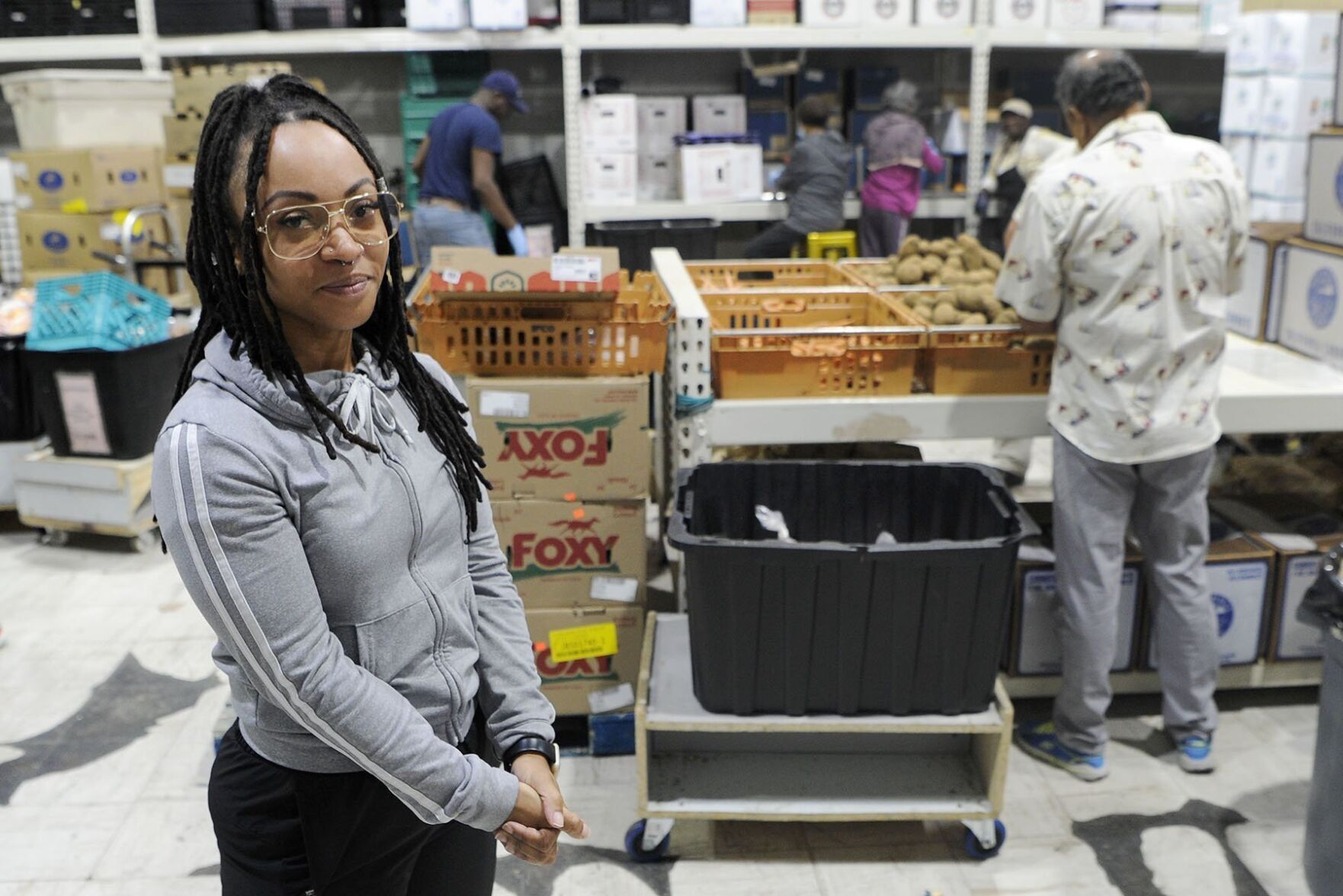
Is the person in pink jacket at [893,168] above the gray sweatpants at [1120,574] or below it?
above

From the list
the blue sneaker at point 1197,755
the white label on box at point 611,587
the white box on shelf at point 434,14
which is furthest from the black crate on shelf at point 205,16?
the blue sneaker at point 1197,755

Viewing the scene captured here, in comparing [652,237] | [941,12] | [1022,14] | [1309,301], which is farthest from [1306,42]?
[1309,301]

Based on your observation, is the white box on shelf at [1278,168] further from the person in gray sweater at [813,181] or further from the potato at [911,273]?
the potato at [911,273]

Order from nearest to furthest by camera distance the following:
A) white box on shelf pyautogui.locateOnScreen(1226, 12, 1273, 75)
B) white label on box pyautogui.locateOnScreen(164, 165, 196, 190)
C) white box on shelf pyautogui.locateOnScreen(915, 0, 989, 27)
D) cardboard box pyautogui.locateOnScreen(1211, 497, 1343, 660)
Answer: cardboard box pyautogui.locateOnScreen(1211, 497, 1343, 660)
white label on box pyautogui.locateOnScreen(164, 165, 196, 190)
white box on shelf pyautogui.locateOnScreen(915, 0, 989, 27)
white box on shelf pyautogui.locateOnScreen(1226, 12, 1273, 75)

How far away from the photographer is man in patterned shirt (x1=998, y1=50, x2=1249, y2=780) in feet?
7.65

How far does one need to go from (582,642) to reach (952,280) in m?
1.33

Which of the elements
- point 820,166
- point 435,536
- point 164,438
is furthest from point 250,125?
point 820,166

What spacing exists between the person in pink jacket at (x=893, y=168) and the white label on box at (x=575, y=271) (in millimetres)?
3599

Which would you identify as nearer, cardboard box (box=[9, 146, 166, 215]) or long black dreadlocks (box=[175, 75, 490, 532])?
long black dreadlocks (box=[175, 75, 490, 532])

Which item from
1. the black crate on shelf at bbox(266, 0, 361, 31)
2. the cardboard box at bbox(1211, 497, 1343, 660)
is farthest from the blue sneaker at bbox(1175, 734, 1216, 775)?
the black crate on shelf at bbox(266, 0, 361, 31)

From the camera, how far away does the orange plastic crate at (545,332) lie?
2.44 m


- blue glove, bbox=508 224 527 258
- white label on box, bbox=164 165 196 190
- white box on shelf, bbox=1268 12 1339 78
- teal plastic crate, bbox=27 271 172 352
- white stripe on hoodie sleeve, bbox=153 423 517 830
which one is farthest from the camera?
white box on shelf, bbox=1268 12 1339 78

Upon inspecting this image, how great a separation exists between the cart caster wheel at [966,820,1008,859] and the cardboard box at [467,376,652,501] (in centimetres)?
97

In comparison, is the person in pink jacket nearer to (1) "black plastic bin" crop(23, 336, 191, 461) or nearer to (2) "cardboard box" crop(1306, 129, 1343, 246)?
(2) "cardboard box" crop(1306, 129, 1343, 246)
